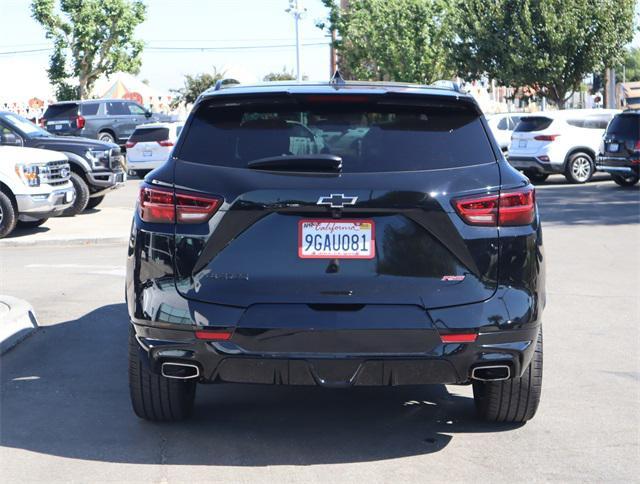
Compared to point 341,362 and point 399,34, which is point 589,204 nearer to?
point 341,362

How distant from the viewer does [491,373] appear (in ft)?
16.7

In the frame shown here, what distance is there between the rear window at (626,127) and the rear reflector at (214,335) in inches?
770

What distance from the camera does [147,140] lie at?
31188 mm

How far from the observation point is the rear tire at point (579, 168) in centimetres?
2645

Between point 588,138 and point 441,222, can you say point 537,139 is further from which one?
point 441,222

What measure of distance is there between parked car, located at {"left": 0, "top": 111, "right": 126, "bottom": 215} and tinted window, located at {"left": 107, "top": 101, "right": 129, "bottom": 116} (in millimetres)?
20688

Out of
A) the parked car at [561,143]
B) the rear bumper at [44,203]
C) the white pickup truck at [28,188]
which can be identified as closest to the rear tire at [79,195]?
the rear bumper at [44,203]

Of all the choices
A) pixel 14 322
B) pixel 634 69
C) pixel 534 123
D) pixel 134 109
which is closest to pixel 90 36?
pixel 134 109

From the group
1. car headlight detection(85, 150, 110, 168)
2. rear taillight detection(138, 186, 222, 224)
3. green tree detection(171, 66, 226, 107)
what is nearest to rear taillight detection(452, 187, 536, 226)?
rear taillight detection(138, 186, 222, 224)

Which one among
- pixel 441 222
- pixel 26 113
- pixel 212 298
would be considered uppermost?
pixel 441 222

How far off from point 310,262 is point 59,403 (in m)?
2.22

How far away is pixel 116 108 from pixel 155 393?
3548cm

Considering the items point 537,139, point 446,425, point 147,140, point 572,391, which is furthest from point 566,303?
point 147,140

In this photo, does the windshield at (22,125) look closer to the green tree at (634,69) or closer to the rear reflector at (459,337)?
the rear reflector at (459,337)
